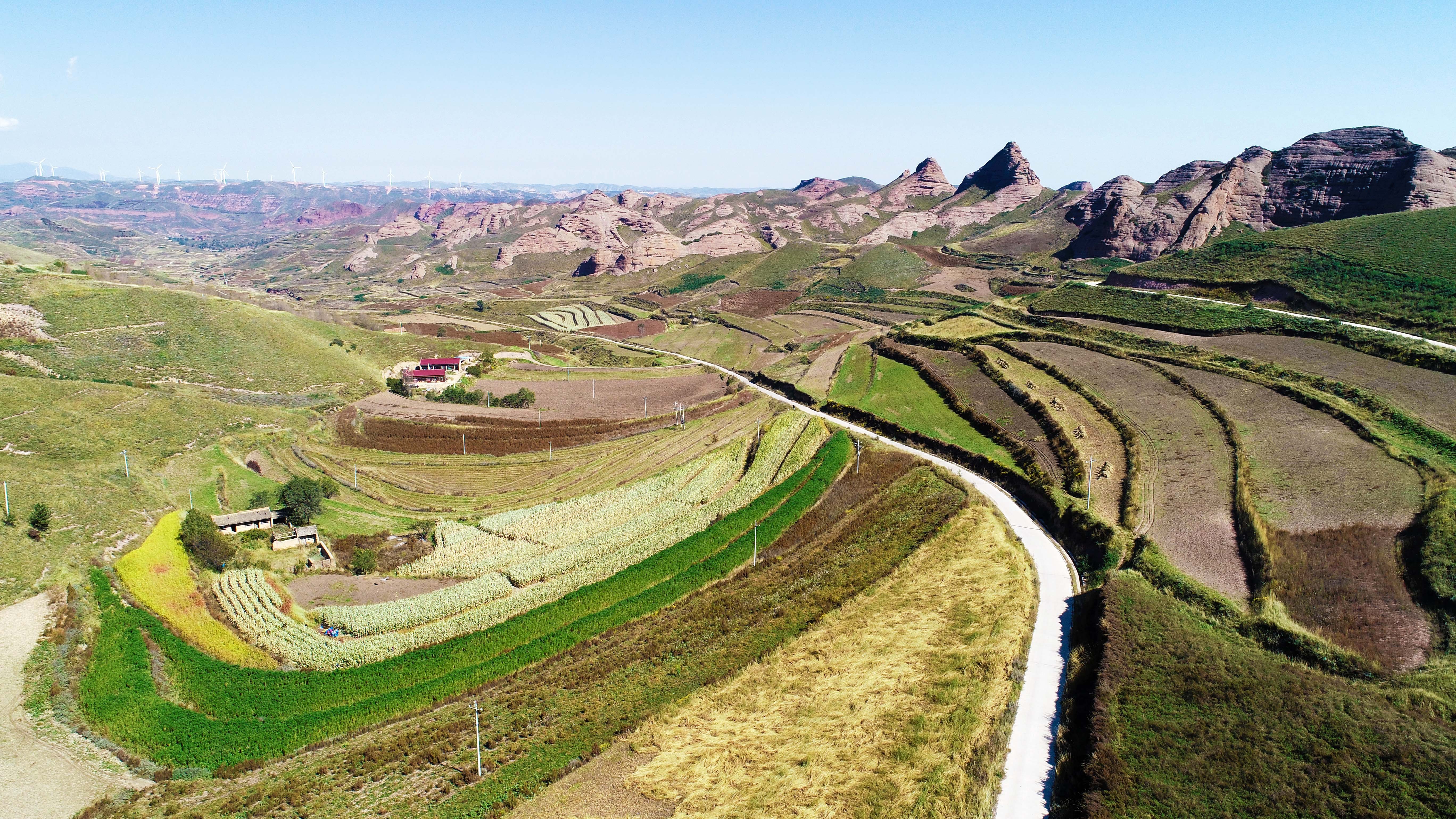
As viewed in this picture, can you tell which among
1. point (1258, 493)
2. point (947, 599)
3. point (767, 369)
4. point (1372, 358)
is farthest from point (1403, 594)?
point (767, 369)

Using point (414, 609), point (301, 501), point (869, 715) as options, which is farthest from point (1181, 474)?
point (301, 501)

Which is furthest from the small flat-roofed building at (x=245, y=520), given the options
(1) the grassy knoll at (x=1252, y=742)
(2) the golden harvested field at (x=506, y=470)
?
(1) the grassy knoll at (x=1252, y=742)

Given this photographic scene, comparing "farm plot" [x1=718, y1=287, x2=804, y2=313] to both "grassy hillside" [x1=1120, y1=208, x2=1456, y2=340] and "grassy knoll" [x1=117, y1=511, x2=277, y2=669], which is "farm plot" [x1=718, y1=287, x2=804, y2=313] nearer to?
"grassy hillside" [x1=1120, y1=208, x2=1456, y2=340]

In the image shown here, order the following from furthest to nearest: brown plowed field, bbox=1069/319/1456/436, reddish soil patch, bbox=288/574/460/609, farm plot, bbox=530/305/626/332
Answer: farm plot, bbox=530/305/626/332 < brown plowed field, bbox=1069/319/1456/436 < reddish soil patch, bbox=288/574/460/609

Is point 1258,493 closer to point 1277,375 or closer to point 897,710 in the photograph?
point 1277,375

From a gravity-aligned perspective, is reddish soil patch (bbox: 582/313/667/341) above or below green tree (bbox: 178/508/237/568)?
above

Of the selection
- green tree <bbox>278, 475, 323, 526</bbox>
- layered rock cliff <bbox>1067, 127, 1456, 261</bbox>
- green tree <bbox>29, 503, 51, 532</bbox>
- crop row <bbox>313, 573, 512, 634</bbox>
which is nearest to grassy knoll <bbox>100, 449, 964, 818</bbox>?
crop row <bbox>313, 573, 512, 634</bbox>

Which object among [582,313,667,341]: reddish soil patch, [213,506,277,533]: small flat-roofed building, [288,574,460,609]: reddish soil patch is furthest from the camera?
[582,313,667,341]: reddish soil patch
